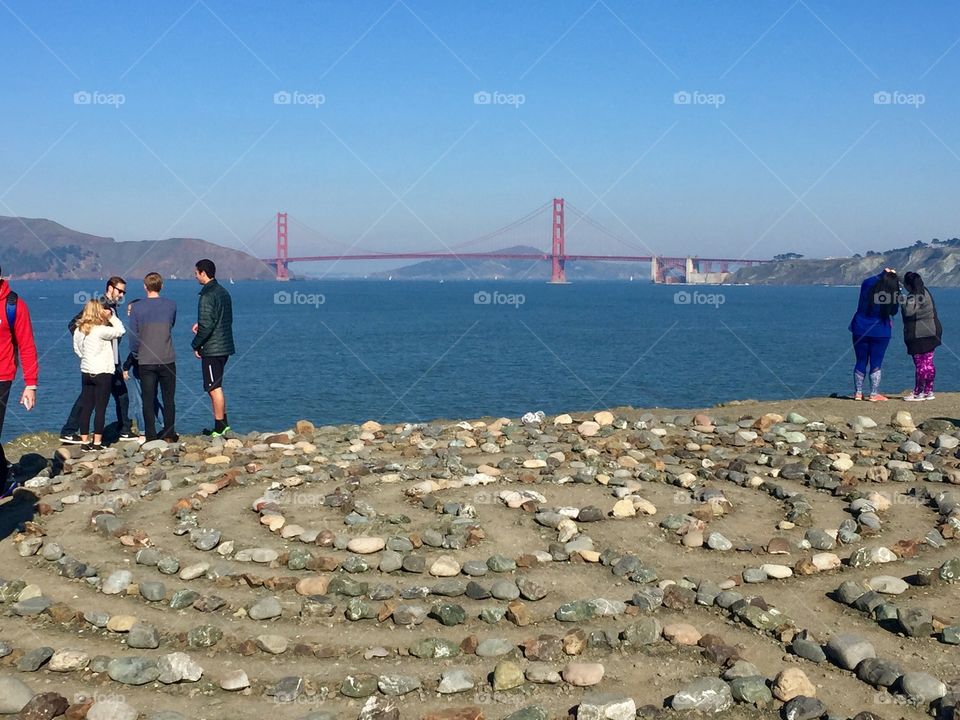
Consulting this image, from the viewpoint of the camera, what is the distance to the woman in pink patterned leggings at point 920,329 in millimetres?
13719

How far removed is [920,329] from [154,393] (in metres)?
11.5

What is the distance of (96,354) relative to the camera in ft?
35.0

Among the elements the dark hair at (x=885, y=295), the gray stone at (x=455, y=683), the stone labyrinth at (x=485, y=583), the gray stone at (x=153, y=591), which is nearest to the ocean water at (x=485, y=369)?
the stone labyrinth at (x=485, y=583)

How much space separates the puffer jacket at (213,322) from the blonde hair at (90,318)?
3.84 feet

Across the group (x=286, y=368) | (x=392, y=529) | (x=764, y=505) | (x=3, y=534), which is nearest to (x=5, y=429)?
(x=286, y=368)

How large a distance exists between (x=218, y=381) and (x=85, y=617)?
6075mm

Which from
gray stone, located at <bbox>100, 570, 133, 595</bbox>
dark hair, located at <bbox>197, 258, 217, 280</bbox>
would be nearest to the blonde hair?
dark hair, located at <bbox>197, 258, 217, 280</bbox>

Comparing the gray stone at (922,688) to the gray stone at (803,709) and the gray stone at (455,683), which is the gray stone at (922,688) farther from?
the gray stone at (455,683)

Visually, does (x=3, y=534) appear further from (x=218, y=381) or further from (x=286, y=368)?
(x=286, y=368)

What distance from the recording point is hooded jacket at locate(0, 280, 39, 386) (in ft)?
25.1

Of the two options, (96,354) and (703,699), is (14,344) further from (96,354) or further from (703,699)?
(703,699)

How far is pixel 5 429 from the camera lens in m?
25.7

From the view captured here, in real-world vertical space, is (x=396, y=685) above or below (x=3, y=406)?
below

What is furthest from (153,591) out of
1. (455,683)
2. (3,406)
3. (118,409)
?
(118,409)
